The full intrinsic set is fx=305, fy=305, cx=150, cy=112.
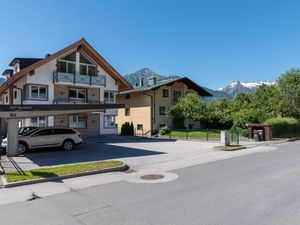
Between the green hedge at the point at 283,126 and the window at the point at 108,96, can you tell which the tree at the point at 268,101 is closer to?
the green hedge at the point at 283,126

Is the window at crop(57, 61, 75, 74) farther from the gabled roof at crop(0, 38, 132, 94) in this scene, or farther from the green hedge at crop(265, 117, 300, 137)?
the green hedge at crop(265, 117, 300, 137)

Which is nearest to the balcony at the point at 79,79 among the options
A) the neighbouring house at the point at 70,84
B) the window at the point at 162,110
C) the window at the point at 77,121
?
the neighbouring house at the point at 70,84

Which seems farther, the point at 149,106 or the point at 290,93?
the point at 149,106

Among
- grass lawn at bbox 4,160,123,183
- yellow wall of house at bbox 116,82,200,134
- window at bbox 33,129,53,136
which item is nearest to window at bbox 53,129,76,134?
window at bbox 33,129,53,136

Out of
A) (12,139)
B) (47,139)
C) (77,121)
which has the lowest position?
(47,139)

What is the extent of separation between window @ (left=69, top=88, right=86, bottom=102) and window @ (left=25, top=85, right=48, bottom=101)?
110 inches

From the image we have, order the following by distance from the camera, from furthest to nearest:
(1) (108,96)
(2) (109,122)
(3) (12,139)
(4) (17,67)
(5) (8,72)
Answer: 1. (5) (8,72)
2. (2) (109,122)
3. (4) (17,67)
4. (1) (108,96)
5. (3) (12,139)

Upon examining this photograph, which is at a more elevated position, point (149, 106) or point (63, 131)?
point (149, 106)

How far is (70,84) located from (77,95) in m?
1.80

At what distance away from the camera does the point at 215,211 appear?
6.61 m

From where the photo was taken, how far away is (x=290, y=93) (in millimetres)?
35812

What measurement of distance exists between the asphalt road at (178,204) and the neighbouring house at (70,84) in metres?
21.3

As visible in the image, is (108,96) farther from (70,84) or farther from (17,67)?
(17,67)

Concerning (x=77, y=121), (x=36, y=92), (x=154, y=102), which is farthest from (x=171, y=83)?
(x=36, y=92)
